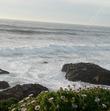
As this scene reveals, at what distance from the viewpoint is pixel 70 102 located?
7.98 meters

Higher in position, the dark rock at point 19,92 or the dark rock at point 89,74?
the dark rock at point 19,92

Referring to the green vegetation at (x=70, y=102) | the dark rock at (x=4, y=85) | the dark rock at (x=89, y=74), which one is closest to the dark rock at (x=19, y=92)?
the dark rock at (x=4, y=85)

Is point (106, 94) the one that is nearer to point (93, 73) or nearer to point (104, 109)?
point (104, 109)

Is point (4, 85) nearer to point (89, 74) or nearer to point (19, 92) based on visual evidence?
point (19, 92)

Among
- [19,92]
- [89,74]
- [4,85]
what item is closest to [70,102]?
[19,92]

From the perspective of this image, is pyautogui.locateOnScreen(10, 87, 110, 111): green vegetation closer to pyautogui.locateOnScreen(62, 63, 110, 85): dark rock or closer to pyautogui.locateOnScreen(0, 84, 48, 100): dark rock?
pyautogui.locateOnScreen(0, 84, 48, 100): dark rock

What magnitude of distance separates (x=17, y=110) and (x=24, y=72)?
15740mm

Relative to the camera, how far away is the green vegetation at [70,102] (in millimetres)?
7883

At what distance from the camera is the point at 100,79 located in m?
21.4

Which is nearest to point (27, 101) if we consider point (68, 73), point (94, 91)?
point (94, 91)

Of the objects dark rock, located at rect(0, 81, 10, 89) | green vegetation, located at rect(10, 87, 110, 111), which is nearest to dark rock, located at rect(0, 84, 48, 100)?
dark rock, located at rect(0, 81, 10, 89)

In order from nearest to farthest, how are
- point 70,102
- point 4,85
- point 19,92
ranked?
1. point 70,102
2. point 19,92
3. point 4,85

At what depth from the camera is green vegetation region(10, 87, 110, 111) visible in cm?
788

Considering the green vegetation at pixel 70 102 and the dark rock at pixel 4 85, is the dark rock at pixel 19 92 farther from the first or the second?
the green vegetation at pixel 70 102
